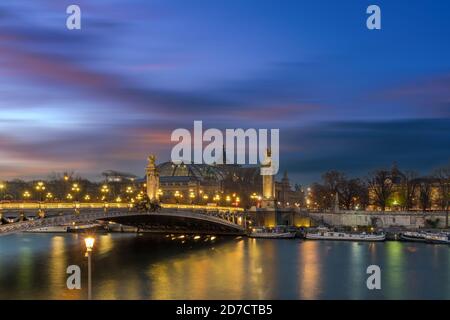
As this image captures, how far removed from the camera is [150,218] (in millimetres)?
62438

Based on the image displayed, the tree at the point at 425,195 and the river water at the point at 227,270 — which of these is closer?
the river water at the point at 227,270

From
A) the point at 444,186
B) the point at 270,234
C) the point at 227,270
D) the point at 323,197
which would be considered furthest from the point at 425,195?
the point at 227,270

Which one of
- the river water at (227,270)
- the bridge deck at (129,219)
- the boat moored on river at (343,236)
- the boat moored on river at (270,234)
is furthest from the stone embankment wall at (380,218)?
the river water at (227,270)

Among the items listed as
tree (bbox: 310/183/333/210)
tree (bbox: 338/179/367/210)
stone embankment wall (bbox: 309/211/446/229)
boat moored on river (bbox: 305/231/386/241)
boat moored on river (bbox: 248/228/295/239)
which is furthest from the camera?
tree (bbox: 310/183/333/210)

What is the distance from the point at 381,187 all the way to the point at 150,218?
42.2 metres

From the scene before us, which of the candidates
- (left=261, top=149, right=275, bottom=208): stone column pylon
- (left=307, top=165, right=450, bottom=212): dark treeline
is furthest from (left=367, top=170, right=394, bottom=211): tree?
(left=261, top=149, right=275, bottom=208): stone column pylon

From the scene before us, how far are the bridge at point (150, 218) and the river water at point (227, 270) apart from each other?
2804 millimetres

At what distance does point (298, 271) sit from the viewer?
41.6 metres

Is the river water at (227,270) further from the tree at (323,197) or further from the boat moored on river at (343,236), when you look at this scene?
the tree at (323,197)

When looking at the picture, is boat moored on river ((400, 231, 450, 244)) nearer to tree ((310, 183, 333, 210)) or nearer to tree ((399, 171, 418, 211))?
tree ((399, 171, 418, 211))

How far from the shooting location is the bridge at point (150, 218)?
3907 centimetres

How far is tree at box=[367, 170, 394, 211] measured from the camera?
3555 inches

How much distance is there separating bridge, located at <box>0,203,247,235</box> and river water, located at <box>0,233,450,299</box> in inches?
110

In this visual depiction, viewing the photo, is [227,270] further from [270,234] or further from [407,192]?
[407,192]
